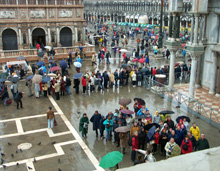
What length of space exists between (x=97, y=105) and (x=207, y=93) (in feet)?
27.0

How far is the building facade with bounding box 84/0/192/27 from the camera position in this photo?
73819 mm

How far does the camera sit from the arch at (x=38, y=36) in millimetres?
34000

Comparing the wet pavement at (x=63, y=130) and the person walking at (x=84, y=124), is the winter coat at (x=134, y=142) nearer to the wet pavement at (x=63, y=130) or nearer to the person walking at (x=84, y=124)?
the wet pavement at (x=63, y=130)

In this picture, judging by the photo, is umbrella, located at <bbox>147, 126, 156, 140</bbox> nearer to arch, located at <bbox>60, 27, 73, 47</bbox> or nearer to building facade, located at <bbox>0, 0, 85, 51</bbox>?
building facade, located at <bbox>0, 0, 85, 51</bbox>

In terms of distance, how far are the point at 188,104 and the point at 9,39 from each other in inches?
936

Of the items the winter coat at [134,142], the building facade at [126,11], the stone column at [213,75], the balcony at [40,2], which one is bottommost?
the winter coat at [134,142]

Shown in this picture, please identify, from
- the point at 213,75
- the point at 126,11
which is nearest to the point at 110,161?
the point at 213,75

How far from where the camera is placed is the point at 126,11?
86.9 metres

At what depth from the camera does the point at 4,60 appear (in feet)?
97.0

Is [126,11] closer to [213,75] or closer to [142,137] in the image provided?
[213,75]

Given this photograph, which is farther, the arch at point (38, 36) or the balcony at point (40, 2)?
the arch at point (38, 36)

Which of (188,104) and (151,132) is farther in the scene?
(188,104)

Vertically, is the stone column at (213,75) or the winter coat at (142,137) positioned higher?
the stone column at (213,75)

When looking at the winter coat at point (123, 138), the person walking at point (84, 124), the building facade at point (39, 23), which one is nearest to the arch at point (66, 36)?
the building facade at point (39, 23)
